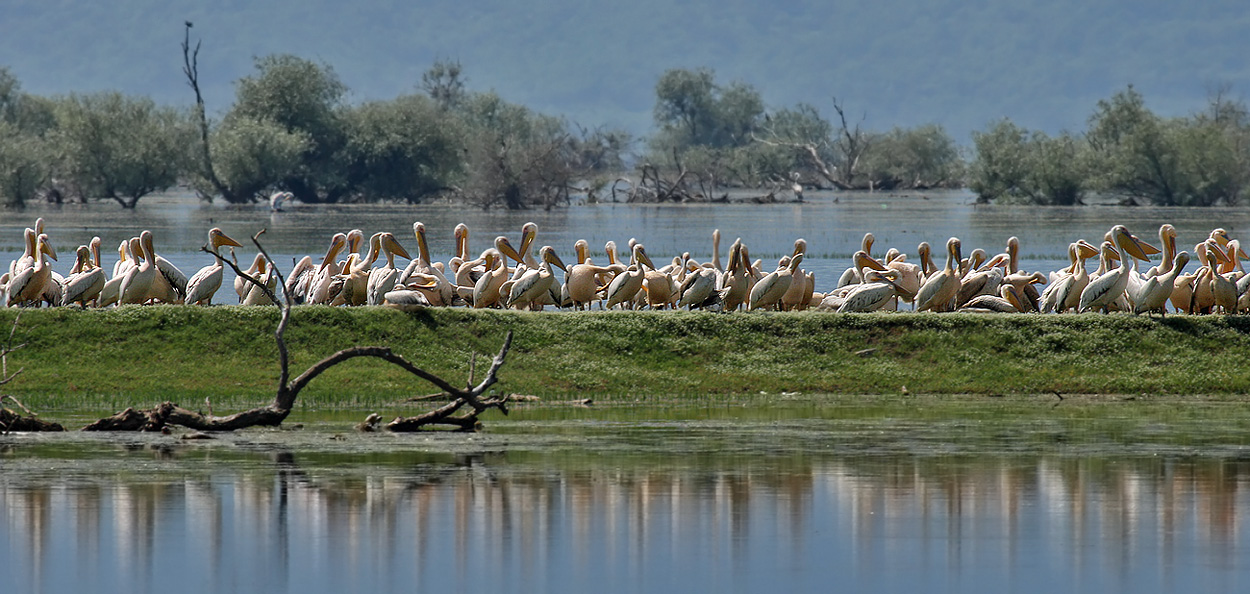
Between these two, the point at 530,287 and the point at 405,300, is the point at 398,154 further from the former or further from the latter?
the point at 405,300

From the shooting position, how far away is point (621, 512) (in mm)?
12117

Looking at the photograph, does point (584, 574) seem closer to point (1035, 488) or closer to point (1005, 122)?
point (1035, 488)

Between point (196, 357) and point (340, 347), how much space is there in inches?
56.2

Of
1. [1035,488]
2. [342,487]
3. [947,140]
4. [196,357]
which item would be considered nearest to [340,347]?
[196,357]

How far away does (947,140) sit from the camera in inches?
4993

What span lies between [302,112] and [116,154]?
799cm

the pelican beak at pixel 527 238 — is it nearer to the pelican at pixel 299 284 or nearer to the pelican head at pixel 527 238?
the pelican head at pixel 527 238

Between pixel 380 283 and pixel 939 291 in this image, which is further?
pixel 939 291

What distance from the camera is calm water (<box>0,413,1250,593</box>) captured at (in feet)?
33.9

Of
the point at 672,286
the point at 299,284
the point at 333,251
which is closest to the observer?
the point at 672,286

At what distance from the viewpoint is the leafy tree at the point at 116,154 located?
7831 cm

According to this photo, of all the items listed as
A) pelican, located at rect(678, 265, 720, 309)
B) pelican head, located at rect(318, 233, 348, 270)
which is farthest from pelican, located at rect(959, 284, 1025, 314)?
pelican head, located at rect(318, 233, 348, 270)

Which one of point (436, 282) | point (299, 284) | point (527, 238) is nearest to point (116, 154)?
point (527, 238)

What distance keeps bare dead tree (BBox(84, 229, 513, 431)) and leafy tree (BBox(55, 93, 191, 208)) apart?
6561 cm
